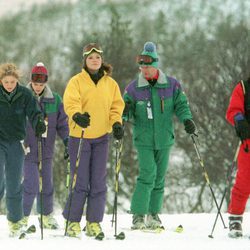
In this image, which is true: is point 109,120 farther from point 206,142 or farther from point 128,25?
point 128,25

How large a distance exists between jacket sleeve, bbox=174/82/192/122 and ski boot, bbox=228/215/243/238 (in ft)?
4.17

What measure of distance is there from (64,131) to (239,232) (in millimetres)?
2548

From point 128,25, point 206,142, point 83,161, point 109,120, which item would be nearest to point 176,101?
point 109,120

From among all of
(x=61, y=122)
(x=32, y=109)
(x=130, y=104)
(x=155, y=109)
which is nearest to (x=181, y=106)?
(x=155, y=109)

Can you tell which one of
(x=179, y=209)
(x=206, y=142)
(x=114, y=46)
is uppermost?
(x=114, y=46)

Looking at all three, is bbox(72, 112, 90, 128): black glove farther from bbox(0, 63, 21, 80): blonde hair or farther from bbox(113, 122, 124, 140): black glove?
bbox(0, 63, 21, 80): blonde hair

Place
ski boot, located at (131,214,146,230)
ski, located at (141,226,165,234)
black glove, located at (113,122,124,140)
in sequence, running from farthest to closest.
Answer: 1. ski boot, located at (131,214,146,230)
2. ski, located at (141,226,165,234)
3. black glove, located at (113,122,124,140)

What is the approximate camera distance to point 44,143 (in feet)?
24.9

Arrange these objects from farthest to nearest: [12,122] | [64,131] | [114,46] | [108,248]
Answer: [114,46], [64,131], [12,122], [108,248]

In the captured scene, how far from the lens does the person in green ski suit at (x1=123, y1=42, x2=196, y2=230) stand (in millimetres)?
7035

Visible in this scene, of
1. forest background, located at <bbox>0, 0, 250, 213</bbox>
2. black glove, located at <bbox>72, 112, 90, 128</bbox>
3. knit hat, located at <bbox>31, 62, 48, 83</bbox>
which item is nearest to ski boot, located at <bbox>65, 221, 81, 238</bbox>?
black glove, located at <bbox>72, 112, 90, 128</bbox>

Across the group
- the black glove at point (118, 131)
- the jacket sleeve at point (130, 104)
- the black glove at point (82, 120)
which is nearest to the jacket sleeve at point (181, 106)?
the jacket sleeve at point (130, 104)

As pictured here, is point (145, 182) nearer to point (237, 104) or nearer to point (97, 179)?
point (97, 179)

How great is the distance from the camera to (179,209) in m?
27.7
